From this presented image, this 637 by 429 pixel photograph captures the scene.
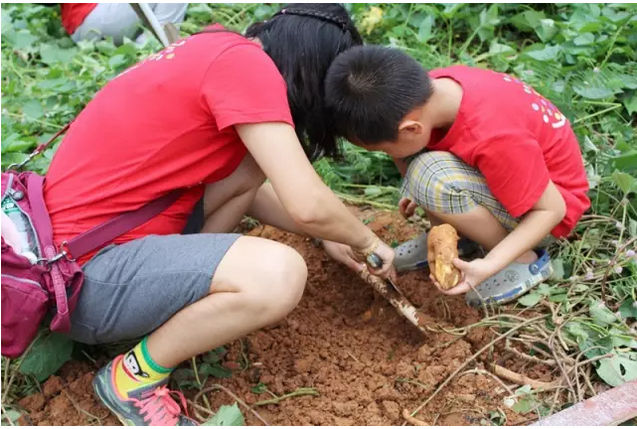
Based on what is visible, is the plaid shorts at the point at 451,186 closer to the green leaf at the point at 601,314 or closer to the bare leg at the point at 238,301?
the green leaf at the point at 601,314

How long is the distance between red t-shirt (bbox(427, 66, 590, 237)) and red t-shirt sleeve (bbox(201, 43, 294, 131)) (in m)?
0.50

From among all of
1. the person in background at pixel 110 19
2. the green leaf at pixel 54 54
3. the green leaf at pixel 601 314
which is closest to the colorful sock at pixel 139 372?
the green leaf at pixel 601 314

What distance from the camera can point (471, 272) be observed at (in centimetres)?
185

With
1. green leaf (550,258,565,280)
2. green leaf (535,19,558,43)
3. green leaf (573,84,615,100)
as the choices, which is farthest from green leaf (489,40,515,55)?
green leaf (550,258,565,280)

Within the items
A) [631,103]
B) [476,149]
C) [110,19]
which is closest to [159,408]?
[476,149]

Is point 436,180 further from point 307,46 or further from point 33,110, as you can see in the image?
point 33,110

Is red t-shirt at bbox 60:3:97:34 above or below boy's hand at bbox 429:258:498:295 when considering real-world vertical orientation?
above

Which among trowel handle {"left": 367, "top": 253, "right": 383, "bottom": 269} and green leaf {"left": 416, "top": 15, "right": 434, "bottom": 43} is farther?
green leaf {"left": 416, "top": 15, "right": 434, "bottom": 43}

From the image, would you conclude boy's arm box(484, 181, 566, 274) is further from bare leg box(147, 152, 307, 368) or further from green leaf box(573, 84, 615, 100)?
green leaf box(573, 84, 615, 100)

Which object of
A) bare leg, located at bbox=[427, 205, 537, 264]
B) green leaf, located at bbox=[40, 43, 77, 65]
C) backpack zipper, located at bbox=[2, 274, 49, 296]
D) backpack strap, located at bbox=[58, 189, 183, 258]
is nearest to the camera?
backpack zipper, located at bbox=[2, 274, 49, 296]

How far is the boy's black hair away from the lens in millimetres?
1689

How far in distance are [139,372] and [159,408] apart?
92mm

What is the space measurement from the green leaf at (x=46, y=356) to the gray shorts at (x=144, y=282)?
199 millimetres

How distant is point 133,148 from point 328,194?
17.2 inches
